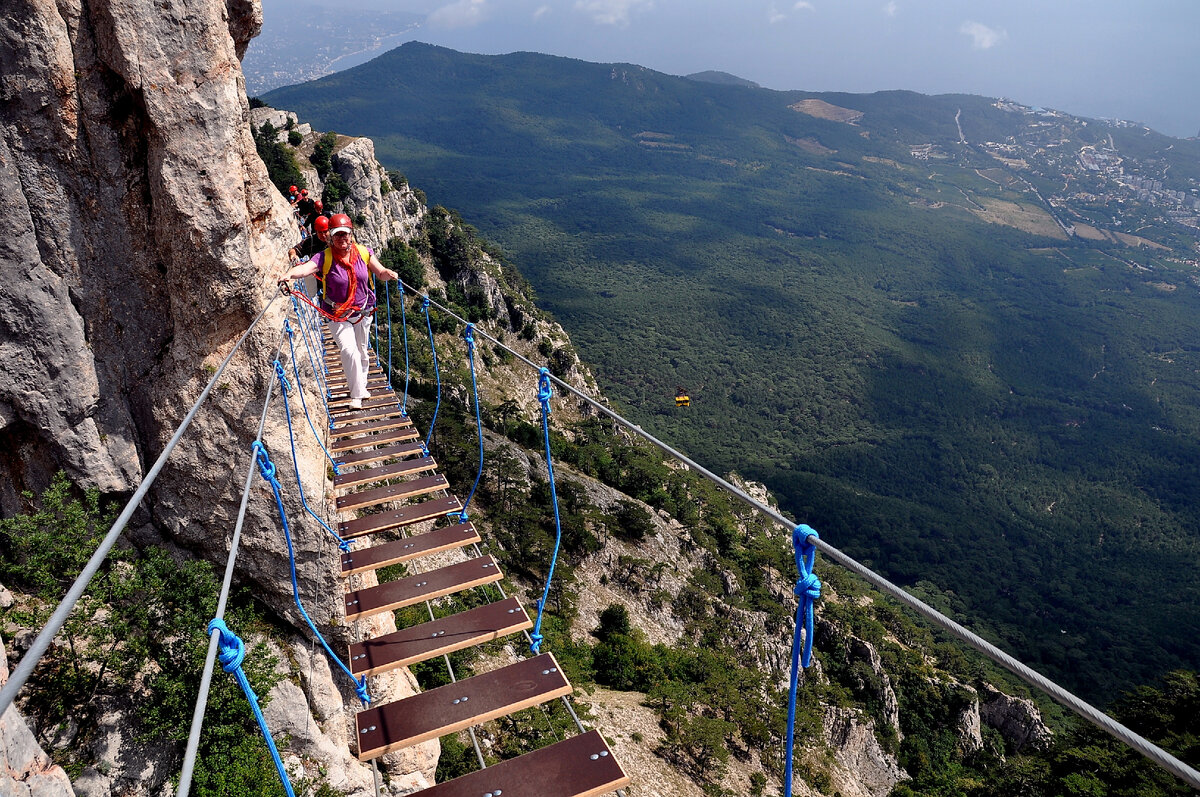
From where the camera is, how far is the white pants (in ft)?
26.9

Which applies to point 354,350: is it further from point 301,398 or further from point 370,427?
point 370,427

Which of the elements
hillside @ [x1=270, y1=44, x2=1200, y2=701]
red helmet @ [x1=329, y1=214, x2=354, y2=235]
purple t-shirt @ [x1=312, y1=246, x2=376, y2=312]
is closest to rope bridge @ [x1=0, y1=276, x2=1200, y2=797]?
purple t-shirt @ [x1=312, y1=246, x2=376, y2=312]

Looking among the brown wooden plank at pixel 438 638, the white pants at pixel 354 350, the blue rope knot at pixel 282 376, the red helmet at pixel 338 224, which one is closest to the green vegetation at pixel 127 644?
the blue rope knot at pixel 282 376

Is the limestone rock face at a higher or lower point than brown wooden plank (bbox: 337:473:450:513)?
lower

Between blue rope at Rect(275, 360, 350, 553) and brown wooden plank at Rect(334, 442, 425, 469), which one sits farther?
brown wooden plank at Rect(334, 442, 425, 469)

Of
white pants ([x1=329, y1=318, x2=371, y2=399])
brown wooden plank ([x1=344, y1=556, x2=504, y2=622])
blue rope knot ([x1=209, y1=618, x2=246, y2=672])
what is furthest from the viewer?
white pants ([x1=329, y1=318, x2=371, y2=399])

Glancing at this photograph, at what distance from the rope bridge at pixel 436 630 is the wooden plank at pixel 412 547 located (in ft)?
0.05

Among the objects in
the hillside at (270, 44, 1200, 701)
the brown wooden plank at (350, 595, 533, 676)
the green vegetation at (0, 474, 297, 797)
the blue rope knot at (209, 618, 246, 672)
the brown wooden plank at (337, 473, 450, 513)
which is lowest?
the hillside at (270, 44, 1200, 701)

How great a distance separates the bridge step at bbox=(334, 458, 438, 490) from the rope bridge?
25 mm

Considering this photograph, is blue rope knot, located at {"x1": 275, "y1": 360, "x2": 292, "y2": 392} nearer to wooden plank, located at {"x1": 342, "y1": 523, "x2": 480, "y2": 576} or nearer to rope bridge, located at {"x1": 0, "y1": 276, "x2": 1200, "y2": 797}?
rope bridge, located at {"x1": 0, "y1": 276, "x2": 1200, "y2": 797}

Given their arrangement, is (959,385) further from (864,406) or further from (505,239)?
(505,239)

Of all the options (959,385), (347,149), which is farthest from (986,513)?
(347,149)

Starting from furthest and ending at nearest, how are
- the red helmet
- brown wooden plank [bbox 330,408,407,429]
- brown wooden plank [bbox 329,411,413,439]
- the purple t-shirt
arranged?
brown wooden plank [bbox 330,408,407,429] → brown wooden plank [bbox 329,411,413,439] → the purple t-shirt → the red helmet

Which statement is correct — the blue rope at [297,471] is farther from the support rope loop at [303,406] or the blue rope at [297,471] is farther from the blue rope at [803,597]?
the blue rope at [803,597]
